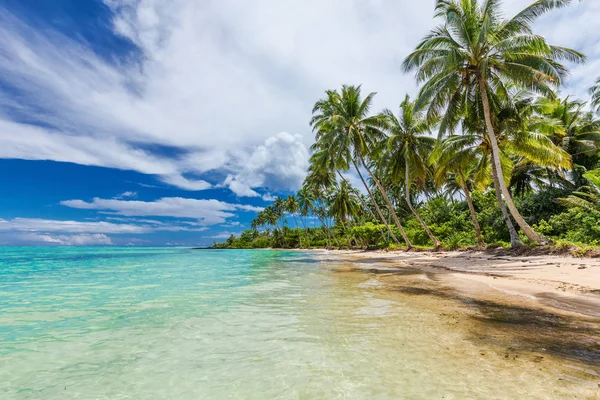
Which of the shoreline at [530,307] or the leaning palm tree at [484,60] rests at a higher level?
the leaning palm tree at [484,60]

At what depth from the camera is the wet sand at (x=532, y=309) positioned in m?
3.17

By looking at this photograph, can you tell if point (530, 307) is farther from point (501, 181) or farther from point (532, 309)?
point (501, 181)

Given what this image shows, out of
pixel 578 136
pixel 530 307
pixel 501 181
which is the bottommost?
pixel 530 307

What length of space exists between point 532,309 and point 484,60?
40.6 feet

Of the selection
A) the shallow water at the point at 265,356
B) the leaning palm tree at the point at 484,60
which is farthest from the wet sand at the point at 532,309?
the leaning palm tree at the point at 484,60

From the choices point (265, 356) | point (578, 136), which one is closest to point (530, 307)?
point (265, 356)

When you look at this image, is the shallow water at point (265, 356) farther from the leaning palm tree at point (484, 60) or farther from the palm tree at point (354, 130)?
the palm tree at point (354, 130)

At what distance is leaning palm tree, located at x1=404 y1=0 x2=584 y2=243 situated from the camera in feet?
41.5

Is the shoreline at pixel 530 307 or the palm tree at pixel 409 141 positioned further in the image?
the palm tree at pixel 409 141

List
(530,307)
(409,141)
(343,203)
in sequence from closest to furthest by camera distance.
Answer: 1. (530,307)
2. (409,141)
3. (343,203)

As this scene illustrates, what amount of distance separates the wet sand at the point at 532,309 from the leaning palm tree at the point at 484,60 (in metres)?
5.56

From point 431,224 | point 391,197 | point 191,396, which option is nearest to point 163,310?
point 191,396

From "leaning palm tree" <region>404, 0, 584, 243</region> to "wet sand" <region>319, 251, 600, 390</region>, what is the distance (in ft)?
18.2

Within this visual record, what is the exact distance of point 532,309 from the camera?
17.0 feet
